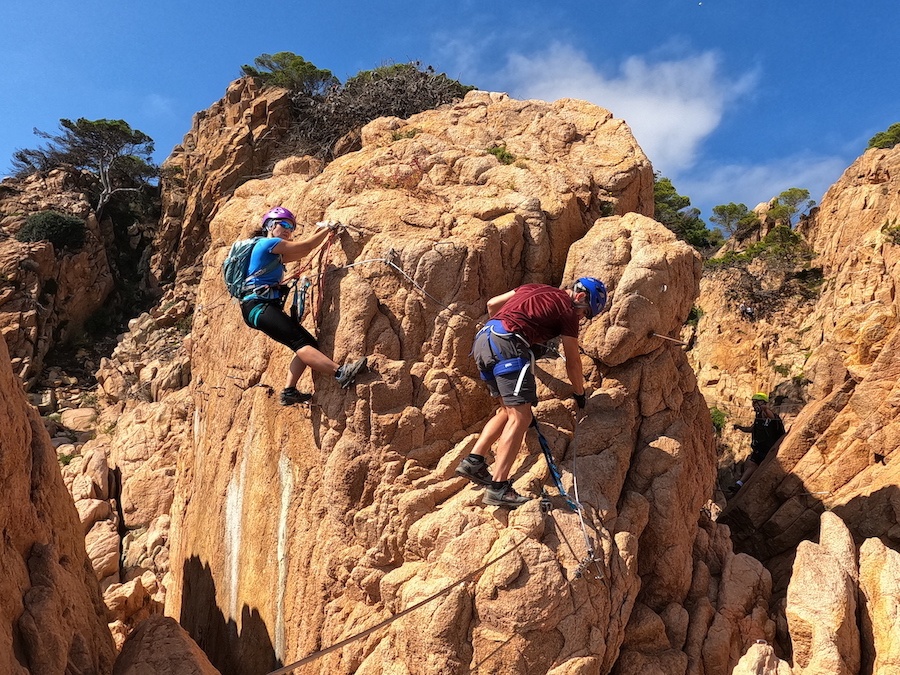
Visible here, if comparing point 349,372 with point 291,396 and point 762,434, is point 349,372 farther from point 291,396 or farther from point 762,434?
point 762,434

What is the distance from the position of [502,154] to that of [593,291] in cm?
290

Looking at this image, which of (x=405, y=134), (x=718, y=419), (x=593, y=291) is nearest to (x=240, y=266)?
(x=405, y=134)

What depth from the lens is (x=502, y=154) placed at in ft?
25.6

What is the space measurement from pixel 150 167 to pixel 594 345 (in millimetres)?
31976

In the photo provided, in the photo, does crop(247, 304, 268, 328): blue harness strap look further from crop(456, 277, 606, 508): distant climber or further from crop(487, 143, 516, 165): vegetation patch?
crop(487, 143, 516, 165): vegetation patch

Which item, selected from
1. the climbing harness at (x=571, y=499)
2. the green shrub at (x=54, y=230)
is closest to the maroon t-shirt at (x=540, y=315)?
the climbing harness at (x=571, y=499)

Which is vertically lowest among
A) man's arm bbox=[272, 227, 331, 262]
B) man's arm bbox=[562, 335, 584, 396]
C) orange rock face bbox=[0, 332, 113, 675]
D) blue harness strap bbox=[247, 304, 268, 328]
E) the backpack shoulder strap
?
orange rock face bbox=[0, 332, 113, 675]

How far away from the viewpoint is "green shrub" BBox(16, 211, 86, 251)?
84.4ft

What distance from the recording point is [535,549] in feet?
16.6

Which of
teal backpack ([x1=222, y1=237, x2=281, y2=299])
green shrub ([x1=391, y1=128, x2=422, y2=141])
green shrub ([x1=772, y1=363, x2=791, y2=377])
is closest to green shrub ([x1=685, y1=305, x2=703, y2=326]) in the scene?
green shrub ([x1=772, y1=363, x2=791, y2=377])

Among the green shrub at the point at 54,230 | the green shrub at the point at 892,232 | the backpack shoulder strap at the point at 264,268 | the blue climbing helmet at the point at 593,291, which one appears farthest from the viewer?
the green shrub at the point at 54,230

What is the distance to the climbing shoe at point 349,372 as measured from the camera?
5.84 m

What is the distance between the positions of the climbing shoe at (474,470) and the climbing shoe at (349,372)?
1.38m

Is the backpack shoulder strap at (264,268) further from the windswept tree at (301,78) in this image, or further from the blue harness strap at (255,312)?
the windswept tree at (301,78)
